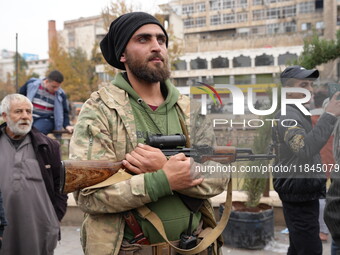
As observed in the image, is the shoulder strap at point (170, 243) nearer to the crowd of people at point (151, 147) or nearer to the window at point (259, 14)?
the crowd of people at point (151, 147)

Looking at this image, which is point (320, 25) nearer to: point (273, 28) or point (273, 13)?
point (273, 28)

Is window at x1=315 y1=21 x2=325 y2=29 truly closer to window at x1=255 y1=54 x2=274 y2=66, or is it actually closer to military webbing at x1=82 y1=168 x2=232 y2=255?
window at x1=255 y1=54 x2=274 y2=66

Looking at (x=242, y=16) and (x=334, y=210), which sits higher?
(x=242, y=16)

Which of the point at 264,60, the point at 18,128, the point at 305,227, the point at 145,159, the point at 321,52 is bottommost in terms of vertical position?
the point at 305,227

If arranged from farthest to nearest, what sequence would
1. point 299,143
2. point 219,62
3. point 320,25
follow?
point 320,25 < point 219,62 < point 299,143

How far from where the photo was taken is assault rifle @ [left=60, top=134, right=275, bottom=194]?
193 cm

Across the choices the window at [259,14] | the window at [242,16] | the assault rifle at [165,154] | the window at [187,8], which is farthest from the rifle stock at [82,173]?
the window at [242,16]

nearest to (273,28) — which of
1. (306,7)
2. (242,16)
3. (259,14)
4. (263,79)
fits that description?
(259,14)

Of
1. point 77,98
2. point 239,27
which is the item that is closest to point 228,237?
point 77,98

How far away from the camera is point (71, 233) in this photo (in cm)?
570

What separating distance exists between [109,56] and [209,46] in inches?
1852

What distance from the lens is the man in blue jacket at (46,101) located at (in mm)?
6129

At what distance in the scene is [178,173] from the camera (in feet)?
6.38

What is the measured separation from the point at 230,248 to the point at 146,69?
346 centimetres
